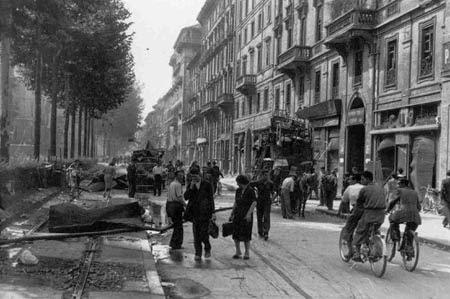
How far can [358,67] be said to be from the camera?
2788 centimetres

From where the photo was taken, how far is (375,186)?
906cm

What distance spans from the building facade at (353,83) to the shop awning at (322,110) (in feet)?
0.20

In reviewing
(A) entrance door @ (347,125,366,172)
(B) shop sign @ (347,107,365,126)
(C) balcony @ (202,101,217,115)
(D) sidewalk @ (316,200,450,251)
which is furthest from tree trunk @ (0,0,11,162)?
(C) balcony @ (202,101,217,115)

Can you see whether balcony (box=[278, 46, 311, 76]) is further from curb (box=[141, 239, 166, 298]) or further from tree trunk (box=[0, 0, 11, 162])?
curb (box=[141, 239, 166, 298])

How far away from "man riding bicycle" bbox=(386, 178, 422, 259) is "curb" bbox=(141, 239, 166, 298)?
13.4ft

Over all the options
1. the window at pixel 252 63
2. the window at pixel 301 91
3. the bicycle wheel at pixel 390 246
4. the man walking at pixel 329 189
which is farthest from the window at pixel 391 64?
the window at pixel 252 63

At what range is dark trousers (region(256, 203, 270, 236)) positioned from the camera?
12.6 metres

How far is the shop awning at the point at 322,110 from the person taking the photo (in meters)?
29.5

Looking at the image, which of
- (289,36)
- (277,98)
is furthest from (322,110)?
(277,98)

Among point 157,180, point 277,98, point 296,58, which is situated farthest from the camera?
point 277,98

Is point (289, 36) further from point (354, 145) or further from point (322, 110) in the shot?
point (354, 145)

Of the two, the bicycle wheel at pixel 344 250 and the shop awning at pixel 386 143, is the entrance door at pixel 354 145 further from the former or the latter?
the bicycle wheel at pixel 344 250

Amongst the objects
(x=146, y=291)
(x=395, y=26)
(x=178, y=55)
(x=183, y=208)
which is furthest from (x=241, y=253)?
(x=178, y=55)

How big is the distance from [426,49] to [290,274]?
15972 millimetres
